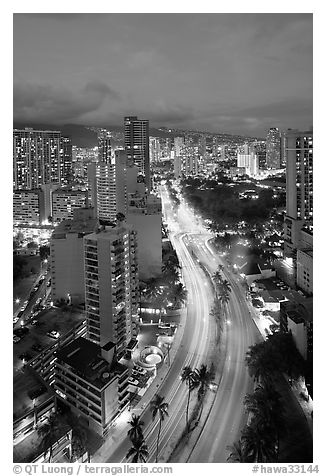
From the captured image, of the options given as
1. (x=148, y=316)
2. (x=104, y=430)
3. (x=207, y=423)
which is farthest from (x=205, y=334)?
(x=104, y=430)

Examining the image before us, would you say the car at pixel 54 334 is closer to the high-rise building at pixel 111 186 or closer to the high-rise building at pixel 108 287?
the high-rise building at pixel 108 287

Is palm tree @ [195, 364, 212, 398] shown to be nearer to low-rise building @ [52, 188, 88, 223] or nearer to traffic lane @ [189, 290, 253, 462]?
traffic lane @ [189, 290, 253, 462]

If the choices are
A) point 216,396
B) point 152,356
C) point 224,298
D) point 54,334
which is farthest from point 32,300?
point 216,396

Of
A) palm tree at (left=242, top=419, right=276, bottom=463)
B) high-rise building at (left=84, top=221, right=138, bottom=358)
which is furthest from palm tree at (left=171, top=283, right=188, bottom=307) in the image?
palm tree at (left=242, top=419, right=276, bottom=463)

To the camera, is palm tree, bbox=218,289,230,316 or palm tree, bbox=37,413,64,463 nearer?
palm tree, bbox=37,413,64,463
